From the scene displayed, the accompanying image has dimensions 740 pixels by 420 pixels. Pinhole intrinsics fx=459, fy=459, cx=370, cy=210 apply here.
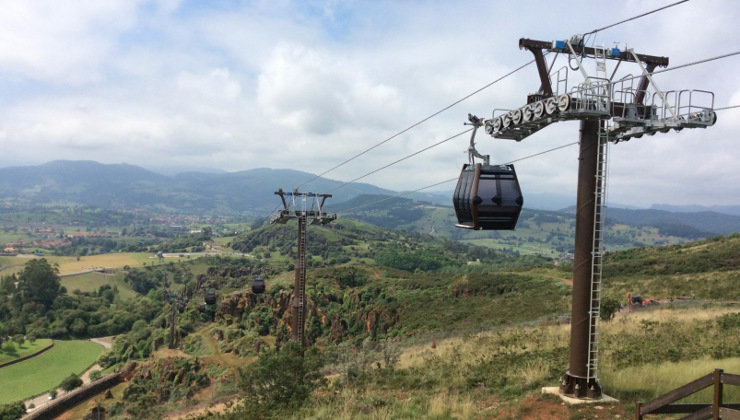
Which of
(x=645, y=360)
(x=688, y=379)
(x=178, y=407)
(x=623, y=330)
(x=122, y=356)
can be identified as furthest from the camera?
(x=122, y=356)

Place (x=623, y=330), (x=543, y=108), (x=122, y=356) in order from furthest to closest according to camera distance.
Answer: (x=122, y=356), (x=623, y=330), (x=543, y=108)

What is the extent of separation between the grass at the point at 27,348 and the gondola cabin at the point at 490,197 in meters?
80.9

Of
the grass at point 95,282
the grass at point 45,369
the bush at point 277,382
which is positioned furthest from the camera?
the grass at point 95,282

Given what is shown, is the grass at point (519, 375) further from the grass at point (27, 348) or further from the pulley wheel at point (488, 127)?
the grass at point (27, 348)

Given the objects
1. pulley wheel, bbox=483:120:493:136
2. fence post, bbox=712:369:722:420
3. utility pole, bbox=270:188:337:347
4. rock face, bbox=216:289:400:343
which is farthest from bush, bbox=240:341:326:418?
rock face, bbox=216:289:400:343

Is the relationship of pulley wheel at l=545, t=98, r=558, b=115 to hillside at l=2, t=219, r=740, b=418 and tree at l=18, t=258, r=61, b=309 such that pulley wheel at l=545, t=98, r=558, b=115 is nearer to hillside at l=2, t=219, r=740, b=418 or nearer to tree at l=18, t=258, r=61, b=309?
hillside at l=2, t=219, r=740, b=418

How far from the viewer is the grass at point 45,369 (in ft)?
184

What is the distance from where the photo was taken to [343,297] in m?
48.3

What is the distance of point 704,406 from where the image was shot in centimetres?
657

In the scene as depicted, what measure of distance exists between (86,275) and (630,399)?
147441 mm

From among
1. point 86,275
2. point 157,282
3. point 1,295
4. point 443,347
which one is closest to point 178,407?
point 443,347

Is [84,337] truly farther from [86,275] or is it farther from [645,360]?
[645,360]

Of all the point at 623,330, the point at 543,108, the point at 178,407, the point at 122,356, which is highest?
the point at 543,108

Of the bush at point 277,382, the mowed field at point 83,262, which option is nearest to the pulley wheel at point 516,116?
the bush at point 277,382
